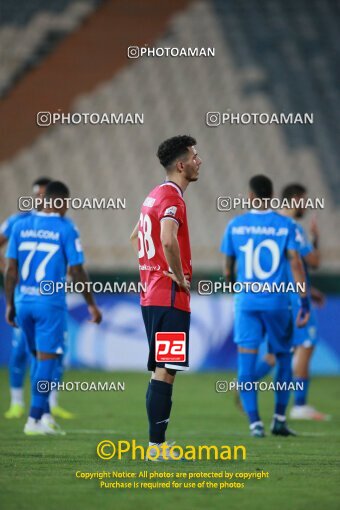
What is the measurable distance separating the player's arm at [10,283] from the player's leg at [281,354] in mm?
1959

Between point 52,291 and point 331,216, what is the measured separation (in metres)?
10.9

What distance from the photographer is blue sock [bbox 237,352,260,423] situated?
26.0 feet

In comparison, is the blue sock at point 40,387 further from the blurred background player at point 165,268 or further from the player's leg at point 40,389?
the blurred background player at point 165,268

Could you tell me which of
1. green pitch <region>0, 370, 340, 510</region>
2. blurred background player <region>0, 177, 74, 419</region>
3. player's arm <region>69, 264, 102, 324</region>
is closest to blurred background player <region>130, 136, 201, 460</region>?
green pitch <region>0, 370, 340, 510</region>

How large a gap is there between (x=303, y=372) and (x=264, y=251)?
8.27 ft

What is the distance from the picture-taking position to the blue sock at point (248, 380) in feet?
26.0

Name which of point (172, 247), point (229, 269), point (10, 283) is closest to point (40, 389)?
point (10, 283)

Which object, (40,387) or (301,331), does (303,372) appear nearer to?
(301,331)

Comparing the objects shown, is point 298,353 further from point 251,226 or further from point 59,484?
point 59,484

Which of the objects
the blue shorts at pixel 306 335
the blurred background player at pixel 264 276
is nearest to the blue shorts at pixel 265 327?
the blurred background player at pixel 264 276

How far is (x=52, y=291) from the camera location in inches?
318

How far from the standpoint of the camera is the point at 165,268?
20.4 ft

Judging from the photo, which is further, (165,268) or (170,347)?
(165,268)

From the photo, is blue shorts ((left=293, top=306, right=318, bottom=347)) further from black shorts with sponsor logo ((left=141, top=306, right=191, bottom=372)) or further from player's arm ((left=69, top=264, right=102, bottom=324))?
black shorts with sponsor logo ((left=141, top=306, right=191, bottom=372))
